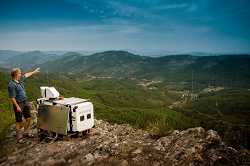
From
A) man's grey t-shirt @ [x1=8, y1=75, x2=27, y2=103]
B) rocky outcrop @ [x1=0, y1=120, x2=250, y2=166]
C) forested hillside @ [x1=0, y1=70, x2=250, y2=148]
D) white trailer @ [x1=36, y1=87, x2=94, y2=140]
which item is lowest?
forested hillside @ [x1=0, y1=70, x2=250, y2=148]

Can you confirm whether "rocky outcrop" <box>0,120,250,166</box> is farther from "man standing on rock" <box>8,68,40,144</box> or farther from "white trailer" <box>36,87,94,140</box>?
"man standing on rock" <box>8,68,40,144</box>

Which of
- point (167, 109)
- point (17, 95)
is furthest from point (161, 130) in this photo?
point (167, 109)

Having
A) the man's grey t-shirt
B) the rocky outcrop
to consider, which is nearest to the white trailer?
the rocky outcrop

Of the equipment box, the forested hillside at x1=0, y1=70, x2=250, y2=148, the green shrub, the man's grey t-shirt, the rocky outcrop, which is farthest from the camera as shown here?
the forested hillside at x1=0, y1=70, x2=250, y2=148

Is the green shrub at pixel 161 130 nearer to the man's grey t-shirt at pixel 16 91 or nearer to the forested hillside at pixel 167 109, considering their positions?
the man's grey t-shirt at pixel 16 91

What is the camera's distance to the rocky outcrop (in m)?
5.71

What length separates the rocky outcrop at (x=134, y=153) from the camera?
5707mm

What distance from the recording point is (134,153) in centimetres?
652

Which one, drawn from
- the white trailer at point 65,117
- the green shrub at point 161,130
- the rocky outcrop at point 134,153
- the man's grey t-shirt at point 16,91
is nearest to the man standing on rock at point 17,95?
the man's grey t-shirt at point 16,91

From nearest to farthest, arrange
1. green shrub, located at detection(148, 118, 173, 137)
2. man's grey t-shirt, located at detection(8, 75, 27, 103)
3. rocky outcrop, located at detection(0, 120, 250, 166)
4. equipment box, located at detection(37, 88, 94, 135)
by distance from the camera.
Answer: rocky outcrop, located at detection(0, 120, 250, 166) < man's grey t-shirt, located at detection(8, 75, 27, 103) < equipment box, located at detection(37, 88, 94, 135) < green shrub, located at detection(148, 118, 173, 137)

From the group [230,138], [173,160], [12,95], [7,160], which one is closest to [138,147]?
[173,160]

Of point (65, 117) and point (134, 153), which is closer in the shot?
point (134, 153)

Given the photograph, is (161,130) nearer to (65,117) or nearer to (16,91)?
(65,117)

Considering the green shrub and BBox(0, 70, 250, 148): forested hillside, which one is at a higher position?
the green shrub
